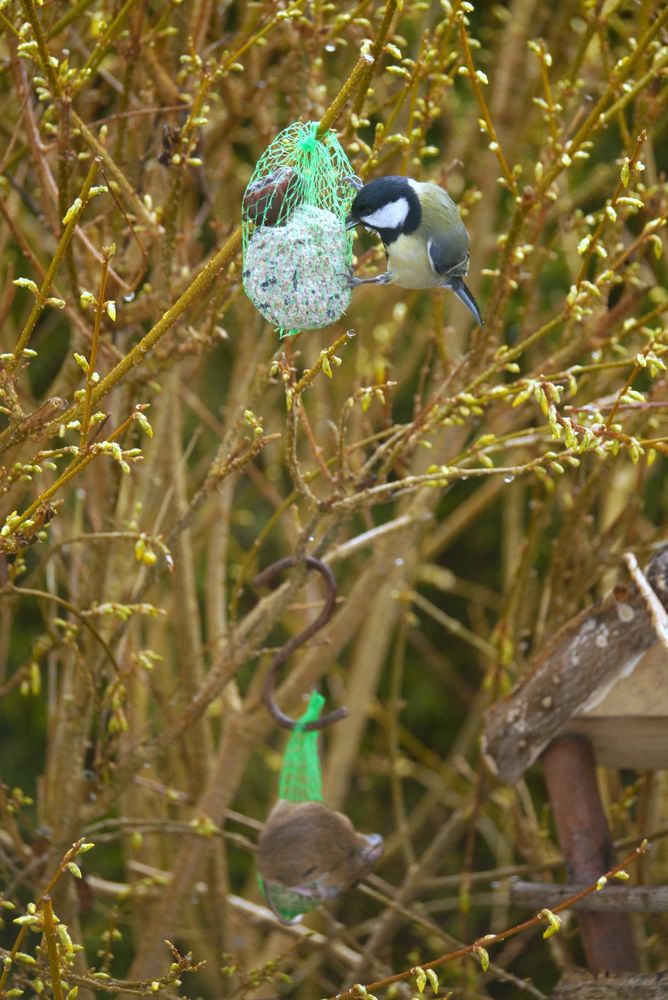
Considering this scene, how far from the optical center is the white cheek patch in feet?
4.84

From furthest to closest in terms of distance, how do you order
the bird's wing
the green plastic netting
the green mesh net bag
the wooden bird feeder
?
the green plastic netting, the wooden bird feeder, the bird's wing, the green mesh net bag

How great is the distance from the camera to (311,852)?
1726 millimetres

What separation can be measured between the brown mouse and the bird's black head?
0.86 m

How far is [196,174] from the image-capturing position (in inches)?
81.0

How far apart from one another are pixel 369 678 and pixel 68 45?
5.57ft

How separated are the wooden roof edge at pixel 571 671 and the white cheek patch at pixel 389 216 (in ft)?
2.04

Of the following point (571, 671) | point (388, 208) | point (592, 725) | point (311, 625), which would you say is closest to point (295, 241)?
point (388, 208)

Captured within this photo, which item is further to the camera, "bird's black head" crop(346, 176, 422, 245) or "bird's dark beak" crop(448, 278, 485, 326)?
"bird's dark beak" crop(448, 278, 485, 326)

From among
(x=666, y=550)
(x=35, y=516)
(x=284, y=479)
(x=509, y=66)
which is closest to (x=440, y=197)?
(x=666, y=550)

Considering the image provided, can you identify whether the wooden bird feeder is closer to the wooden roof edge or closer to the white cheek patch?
the wooden roof edge

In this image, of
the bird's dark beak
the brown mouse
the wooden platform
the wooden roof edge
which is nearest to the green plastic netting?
the brown mouse

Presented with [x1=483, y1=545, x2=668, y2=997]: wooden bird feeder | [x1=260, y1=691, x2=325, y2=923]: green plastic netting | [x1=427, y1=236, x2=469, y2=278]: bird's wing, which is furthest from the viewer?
[x1=260, y1=691, x2=325, y2=923]: green plastic netting

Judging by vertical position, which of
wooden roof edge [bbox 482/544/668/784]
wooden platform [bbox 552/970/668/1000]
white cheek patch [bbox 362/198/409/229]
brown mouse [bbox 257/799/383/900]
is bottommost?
wooden platform [bbox 552/970/668/1000]

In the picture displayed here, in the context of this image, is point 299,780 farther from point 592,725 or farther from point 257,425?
point 257,425
